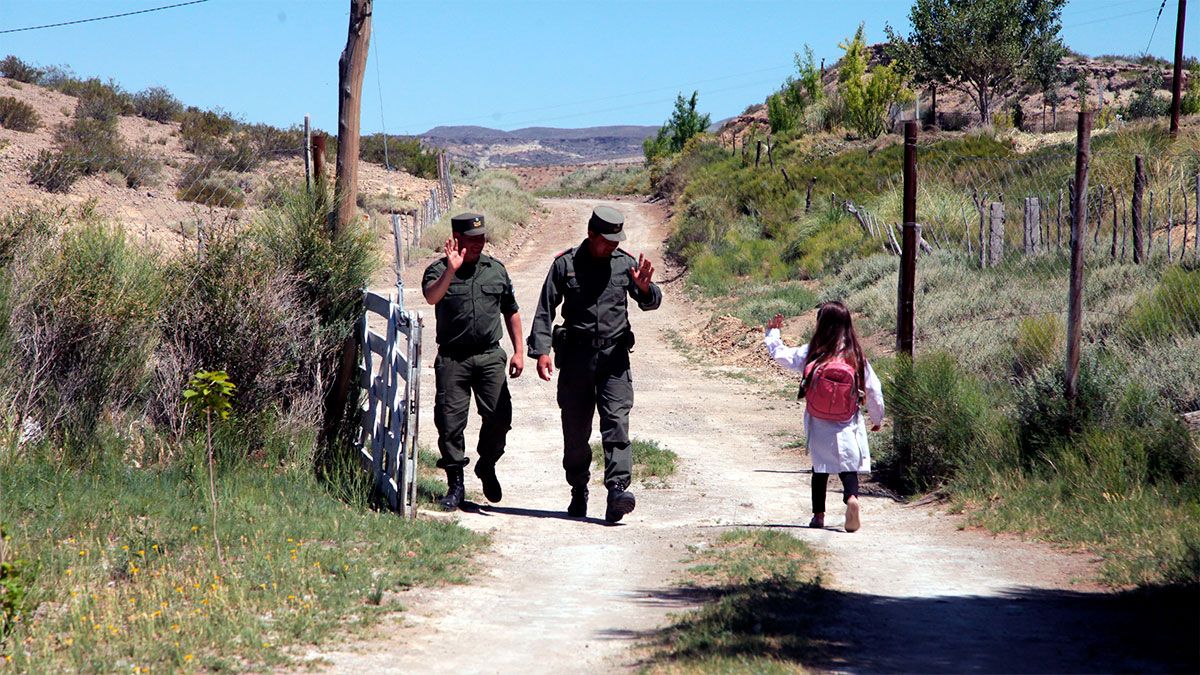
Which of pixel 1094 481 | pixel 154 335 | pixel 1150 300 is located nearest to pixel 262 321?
pixel 154 335

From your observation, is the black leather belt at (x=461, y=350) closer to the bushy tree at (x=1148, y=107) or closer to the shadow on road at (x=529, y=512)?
the shadow on road at (x=529, y=512)

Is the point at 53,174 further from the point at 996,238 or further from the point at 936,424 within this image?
the point at 936,424

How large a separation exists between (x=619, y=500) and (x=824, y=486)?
133 cm

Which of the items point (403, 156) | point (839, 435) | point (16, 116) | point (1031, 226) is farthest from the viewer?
point (403, 156)

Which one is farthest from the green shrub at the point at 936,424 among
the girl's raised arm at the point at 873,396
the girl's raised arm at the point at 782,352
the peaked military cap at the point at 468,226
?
the peaked military cap at the point at 468,226

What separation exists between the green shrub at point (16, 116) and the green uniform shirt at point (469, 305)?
30.6m

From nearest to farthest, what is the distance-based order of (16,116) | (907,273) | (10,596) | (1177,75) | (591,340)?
1. (10,596)
2. (591,340)
3. (907,273)
4. (1177,75)
5. (16,116)

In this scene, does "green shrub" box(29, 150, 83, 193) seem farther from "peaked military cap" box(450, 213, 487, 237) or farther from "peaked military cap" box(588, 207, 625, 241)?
"peaked military cap" box(588, 207, 625, 241)

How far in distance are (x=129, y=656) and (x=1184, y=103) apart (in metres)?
42.6

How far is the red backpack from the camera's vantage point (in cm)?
750

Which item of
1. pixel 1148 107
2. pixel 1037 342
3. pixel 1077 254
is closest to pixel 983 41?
pixel 1148 107

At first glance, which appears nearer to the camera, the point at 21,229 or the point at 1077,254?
the point at 1077,254

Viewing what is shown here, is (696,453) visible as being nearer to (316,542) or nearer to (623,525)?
(623,525)

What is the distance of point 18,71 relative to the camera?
45688 mm
